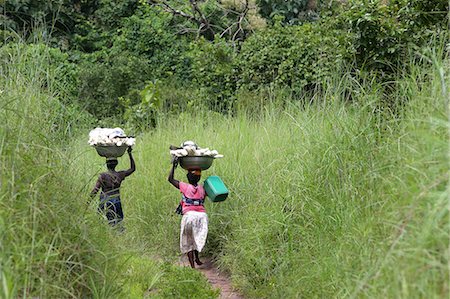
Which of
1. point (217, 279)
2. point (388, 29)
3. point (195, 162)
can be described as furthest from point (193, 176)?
point (388, 29)

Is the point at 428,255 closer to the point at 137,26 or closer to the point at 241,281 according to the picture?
A: the point at 241,281

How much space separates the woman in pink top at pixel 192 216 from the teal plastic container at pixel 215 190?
0.12 meters

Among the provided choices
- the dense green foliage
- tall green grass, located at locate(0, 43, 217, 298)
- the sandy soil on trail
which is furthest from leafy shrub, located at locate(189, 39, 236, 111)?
tall green grass, located at locate(0, 43, 217, 298)

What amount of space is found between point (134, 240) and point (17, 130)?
3.31 metres

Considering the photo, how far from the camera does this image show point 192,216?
271 inches

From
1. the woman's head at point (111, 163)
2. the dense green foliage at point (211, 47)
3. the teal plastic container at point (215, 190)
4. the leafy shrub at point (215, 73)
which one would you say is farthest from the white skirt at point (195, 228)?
the leafy shrub at point (215, 73)

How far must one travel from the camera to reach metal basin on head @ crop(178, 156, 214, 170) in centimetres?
686

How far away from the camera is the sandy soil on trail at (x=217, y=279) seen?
6.29m

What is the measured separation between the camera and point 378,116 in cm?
553

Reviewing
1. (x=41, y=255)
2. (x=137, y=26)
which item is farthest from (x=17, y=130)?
(x=137, y=26)

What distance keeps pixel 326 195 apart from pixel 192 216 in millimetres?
1656

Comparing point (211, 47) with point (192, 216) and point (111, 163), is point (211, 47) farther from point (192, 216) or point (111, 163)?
point (192, 216)

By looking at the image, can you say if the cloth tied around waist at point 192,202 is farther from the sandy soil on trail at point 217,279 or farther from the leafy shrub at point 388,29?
the leafy shrub at point 388,29

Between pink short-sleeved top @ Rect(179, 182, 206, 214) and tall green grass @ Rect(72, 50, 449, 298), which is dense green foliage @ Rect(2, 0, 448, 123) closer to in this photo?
Answer: tall green grass @ Rect(72, 50, 449, 298)
